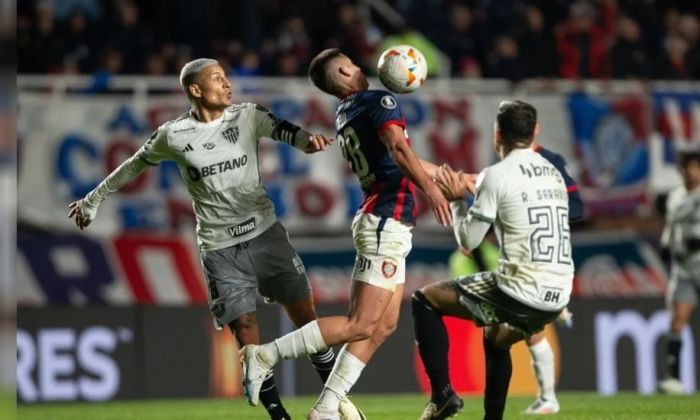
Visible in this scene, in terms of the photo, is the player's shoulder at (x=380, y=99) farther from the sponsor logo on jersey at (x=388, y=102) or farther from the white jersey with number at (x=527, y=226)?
the white jersey with number at (x=527, y=226)

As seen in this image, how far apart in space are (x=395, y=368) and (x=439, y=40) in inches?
207

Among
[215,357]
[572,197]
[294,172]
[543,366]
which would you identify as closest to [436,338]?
[572,197]

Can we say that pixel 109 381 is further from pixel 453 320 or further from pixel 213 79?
pixel 213 79

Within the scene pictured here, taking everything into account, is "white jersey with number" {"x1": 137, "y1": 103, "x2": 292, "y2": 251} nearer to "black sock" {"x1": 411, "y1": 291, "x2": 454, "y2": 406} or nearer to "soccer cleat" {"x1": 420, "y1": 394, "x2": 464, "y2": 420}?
"black sock" {"x1": 411, "y1": 291, "x2": 454, "y2": 406}

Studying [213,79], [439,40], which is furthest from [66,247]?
[213,79]

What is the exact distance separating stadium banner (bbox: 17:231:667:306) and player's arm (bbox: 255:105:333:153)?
6.94 metres

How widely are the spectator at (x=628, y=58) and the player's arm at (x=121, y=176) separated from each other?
10.5 meters

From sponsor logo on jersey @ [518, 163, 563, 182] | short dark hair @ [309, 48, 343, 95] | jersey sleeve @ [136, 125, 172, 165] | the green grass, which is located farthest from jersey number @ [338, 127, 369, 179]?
the green grass

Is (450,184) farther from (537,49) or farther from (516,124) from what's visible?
(537,49)

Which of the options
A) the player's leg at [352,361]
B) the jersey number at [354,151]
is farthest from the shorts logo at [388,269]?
the jersey number at [354,151]

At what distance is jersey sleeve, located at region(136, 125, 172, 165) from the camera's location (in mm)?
6973

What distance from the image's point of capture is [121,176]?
7.17m

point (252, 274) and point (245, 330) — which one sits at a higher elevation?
point (252, 274)

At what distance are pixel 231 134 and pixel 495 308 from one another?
1889mm
